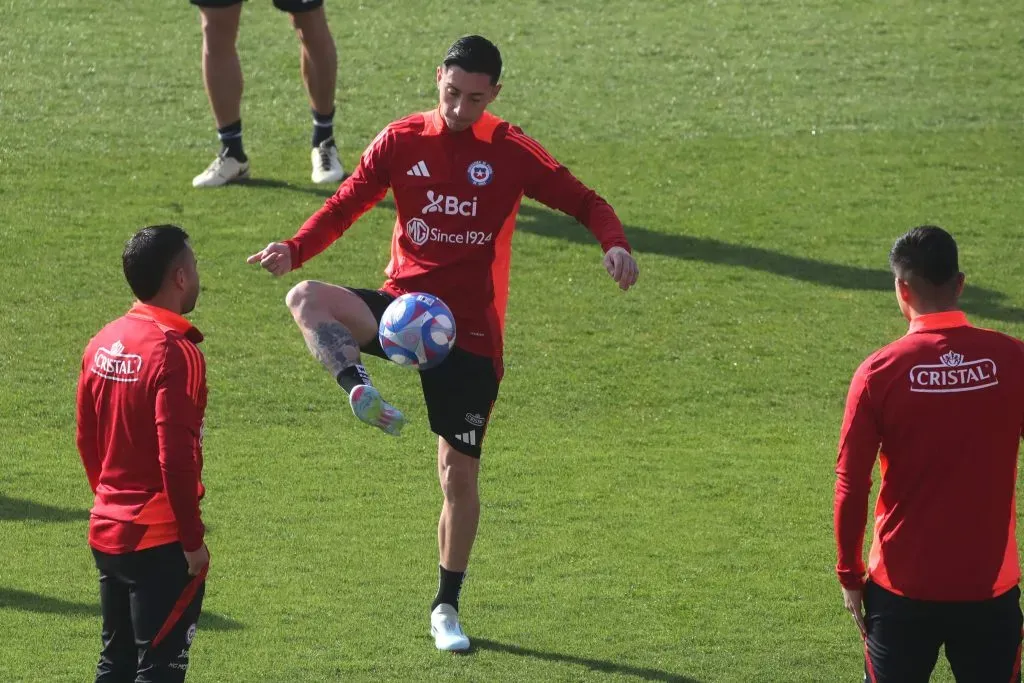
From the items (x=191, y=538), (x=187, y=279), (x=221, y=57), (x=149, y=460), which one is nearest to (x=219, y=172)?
(x=221, y=57)

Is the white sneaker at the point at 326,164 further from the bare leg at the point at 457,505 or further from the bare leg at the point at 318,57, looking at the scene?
the bare leg at the point at 457,505

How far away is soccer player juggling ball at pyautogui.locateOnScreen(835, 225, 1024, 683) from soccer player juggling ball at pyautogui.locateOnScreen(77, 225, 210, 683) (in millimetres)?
1817

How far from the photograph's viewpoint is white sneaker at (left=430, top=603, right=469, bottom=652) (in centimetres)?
586

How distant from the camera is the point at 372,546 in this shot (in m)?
6.79

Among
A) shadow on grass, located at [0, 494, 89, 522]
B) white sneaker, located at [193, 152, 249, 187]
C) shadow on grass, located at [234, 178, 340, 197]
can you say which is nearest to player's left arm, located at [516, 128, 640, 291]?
shadow on grass, located at [0, 494, 89, 522]

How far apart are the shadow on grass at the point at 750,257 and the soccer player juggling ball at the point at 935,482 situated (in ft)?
17.5

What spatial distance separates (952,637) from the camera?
4.27 m

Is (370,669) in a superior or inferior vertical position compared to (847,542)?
inferior

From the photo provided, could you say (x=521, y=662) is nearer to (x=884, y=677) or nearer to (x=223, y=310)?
(x=884, y=677)

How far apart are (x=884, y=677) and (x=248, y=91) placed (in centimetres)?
876

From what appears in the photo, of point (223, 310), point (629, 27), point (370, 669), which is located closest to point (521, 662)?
point (370, 669)

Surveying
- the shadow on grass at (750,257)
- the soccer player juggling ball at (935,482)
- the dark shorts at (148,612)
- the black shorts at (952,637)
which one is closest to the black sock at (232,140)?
the shadow on grass at (750,257)

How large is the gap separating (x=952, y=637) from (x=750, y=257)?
5.94m

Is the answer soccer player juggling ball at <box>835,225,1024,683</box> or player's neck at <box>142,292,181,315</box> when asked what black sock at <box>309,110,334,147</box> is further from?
soccer player juggling ball at <box>835,225,1024,683</box>
